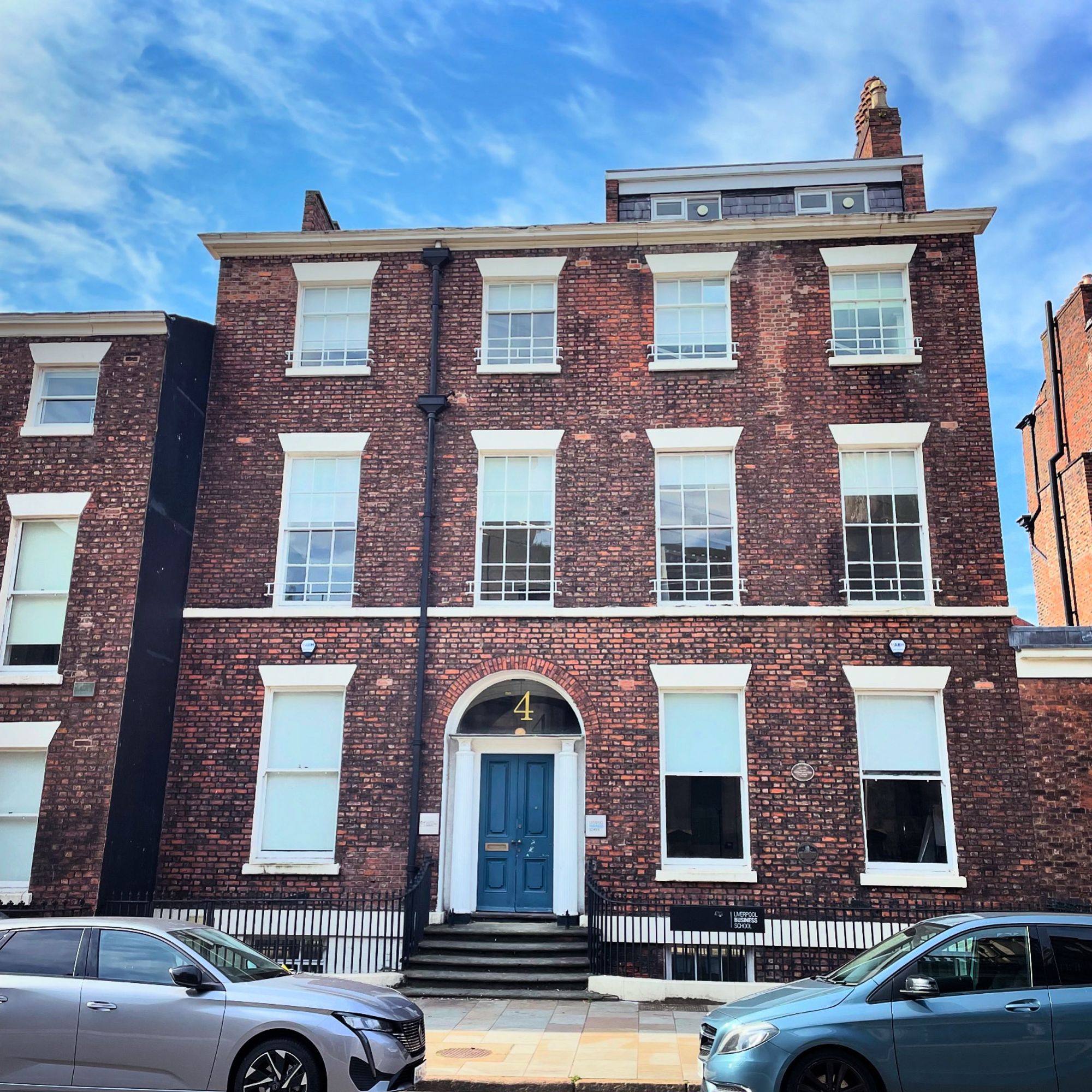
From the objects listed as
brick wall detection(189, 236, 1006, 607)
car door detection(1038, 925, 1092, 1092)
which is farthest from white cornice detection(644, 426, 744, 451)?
car door detection(1038, 925, 1092, 1092)

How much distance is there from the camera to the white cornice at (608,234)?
15.2 meters

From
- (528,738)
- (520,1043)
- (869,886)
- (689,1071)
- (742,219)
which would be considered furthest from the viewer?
(742,219)

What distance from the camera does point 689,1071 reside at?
911 centimetres

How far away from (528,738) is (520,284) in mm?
7025

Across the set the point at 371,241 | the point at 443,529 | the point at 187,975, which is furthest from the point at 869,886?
the point at 371,241

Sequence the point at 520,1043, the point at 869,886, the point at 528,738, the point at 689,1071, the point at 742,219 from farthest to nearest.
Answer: the point at 742,219
the point at 528,738
the point at 869,886
the point at 520,1043
the point at 689,1071

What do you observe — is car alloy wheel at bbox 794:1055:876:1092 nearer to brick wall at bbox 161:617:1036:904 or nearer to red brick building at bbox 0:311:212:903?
brick wall at bbox 161:617:1036:904

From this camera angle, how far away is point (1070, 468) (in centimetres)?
2002

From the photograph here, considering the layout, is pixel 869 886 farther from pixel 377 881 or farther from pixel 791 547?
pixel 377 881

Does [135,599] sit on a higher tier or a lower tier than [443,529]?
lower

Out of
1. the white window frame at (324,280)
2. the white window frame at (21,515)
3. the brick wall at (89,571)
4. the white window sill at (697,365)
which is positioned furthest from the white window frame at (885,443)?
the white window frame at (21,515)

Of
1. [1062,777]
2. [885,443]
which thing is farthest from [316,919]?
[885,443]

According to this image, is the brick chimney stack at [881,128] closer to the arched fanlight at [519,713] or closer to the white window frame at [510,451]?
the white window frame at [510,451]

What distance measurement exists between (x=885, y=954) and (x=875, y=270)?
10781 mm
